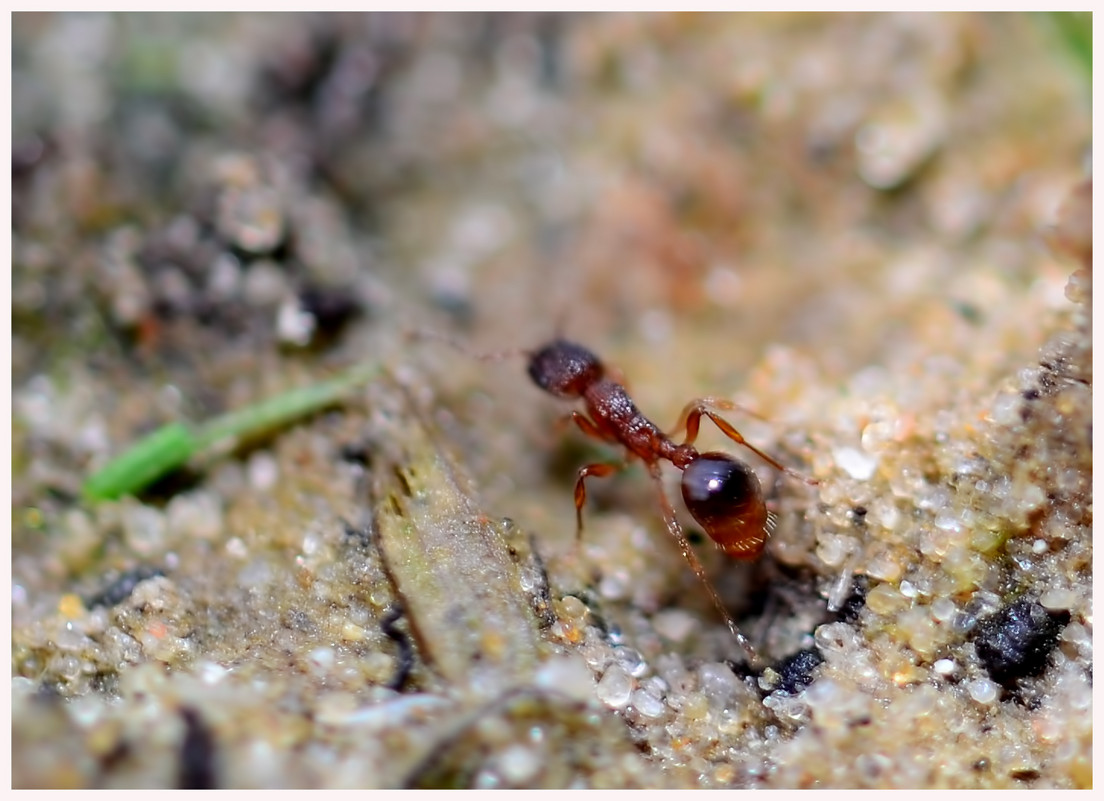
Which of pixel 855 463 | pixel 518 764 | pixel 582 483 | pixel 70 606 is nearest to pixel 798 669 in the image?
pixel 855 463

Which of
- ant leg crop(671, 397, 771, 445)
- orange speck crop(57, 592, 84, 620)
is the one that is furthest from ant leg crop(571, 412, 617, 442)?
orange speck crop(57, 592, 84, 620)

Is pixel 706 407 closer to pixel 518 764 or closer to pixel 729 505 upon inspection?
pixel 729 505

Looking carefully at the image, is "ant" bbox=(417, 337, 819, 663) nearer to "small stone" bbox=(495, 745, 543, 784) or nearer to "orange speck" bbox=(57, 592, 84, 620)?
"small stone" bbox=(495, 745, 543, 784)

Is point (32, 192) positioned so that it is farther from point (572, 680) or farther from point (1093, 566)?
point (1093, 566)

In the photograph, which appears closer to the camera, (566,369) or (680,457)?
(680,457)

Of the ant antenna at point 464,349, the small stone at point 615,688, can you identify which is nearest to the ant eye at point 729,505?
the small stone at point 615,688

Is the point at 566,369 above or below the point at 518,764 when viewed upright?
above
